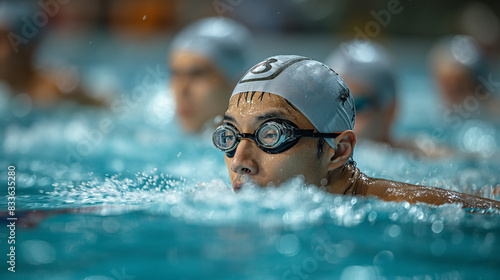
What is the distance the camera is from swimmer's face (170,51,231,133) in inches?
222

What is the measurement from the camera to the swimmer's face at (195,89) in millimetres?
5633

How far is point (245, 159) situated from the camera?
275 cm

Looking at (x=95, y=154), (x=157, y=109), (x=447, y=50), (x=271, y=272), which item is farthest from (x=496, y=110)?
(x=271, y=272)

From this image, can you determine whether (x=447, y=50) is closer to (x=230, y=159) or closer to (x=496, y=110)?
(x=496, y=110)

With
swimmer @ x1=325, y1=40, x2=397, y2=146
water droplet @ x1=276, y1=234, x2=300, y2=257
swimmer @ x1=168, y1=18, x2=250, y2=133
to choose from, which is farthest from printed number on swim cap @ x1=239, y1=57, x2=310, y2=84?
swimmer @ x1=168, y1=18, x2=250, y2=133

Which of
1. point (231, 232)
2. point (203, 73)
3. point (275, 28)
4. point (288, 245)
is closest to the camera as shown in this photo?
point (288, 245)

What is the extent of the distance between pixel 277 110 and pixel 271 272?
2.91 feet

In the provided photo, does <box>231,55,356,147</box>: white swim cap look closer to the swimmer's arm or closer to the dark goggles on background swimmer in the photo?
the dark goggles on background swimmer

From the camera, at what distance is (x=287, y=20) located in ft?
44.4

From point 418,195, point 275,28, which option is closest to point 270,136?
point 418,195

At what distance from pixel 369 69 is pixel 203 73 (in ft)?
5.02

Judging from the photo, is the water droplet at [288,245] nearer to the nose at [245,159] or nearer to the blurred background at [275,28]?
the nose at [245,159]

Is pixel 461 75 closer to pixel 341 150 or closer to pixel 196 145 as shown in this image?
pixel 196 145

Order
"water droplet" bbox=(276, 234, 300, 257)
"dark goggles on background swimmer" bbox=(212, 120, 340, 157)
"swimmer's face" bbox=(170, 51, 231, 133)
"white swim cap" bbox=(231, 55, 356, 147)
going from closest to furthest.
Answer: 1. "water droplet" bbox=(276, 234, 300, 257)
2. "dark goggles on background swimmer" bbox=(212, 120, 340, 157)
3. "white swim cap" bbox=(231, 55, 356, 147)
4. "swimmer's face" bbox=(170, 51, 231, 133)
